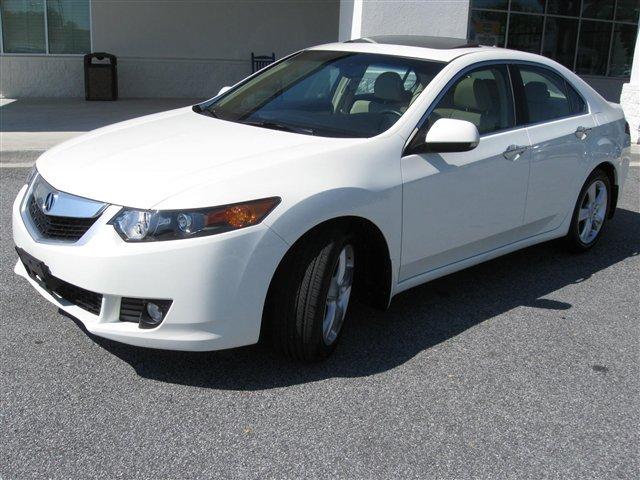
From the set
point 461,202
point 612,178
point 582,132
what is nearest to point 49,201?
point 461,202

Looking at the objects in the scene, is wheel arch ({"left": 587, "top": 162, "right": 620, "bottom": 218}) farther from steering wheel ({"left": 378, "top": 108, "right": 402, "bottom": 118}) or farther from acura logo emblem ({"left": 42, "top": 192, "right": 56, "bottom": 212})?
acura logo emblem ({"left": 42, "top": 192, "right": 56, "bottom": 212})

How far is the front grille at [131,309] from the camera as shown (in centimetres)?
350

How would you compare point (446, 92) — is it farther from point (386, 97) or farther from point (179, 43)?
point (179, 43)

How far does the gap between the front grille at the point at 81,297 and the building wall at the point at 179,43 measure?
39.8ft

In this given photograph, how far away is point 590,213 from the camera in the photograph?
605 cm

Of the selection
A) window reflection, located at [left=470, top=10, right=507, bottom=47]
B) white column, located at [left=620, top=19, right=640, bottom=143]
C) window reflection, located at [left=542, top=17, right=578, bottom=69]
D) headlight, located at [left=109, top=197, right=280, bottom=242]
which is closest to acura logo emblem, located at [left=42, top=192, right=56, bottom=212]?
headlight, located at [left=109, top=197, right=280, bottom=242]

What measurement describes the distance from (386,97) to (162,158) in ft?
4.77

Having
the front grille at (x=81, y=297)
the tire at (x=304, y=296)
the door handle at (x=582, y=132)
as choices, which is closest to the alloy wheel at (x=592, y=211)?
the door handle at (x=582, y=132)

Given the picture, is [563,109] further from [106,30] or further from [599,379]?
[106,30]

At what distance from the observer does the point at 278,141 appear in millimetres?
4082

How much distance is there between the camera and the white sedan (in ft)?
11.3

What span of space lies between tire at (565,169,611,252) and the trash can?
35.1ft

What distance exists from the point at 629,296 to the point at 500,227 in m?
1.16

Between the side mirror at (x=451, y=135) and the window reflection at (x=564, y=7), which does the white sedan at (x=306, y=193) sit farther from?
the window reflection at (x=564, y=7)
